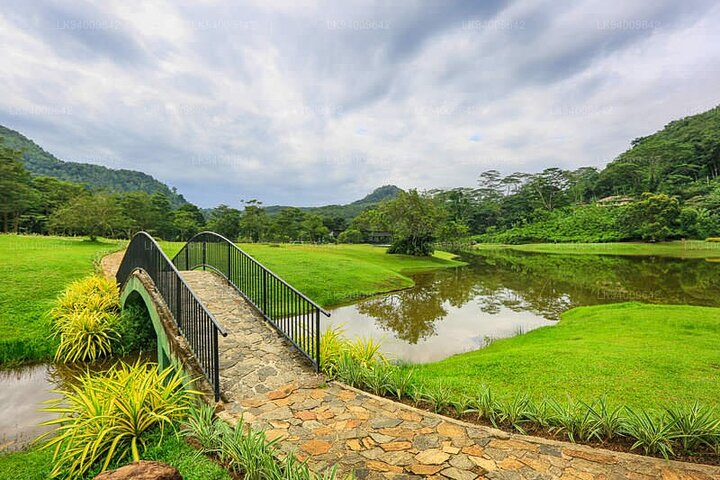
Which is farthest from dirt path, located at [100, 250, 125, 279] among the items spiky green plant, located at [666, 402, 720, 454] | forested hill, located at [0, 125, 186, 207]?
forested hill, located at [0, 125, 186, 207]

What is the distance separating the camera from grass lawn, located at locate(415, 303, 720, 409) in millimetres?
4957

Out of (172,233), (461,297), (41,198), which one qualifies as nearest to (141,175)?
(172,233)

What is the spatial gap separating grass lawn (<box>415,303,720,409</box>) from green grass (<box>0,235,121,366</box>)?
928cm

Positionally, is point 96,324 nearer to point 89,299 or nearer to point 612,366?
point 89,299

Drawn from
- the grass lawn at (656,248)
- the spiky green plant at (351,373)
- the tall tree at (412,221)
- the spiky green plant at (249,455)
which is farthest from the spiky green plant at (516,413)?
the grass lawn at (656,248)

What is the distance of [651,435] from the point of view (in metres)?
3.17

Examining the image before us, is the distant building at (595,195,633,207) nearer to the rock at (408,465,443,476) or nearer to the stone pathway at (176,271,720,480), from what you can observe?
the stone pathway at (176,271,720,480)

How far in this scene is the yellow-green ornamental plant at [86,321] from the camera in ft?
26.4

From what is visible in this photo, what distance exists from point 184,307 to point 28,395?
394cm

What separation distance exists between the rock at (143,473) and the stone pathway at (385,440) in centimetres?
107

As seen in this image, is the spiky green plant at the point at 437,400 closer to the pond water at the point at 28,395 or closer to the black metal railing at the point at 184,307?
the black metal railing at the point at 184,307

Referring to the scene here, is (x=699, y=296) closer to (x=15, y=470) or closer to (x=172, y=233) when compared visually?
(x=15, y=470)

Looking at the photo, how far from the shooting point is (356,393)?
4.47 meters

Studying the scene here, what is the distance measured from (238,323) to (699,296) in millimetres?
19647
